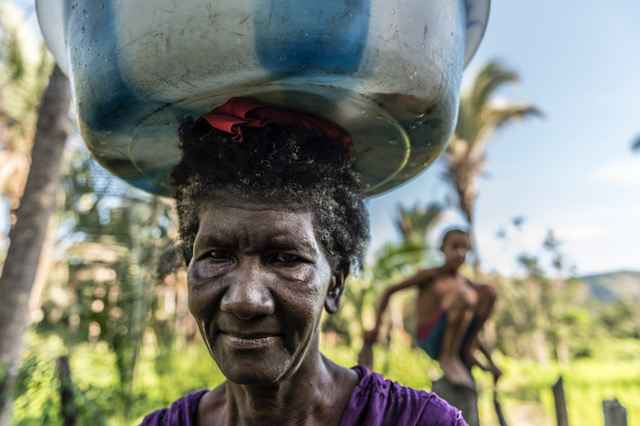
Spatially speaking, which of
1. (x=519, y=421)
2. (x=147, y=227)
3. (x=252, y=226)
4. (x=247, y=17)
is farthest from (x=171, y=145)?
(x=519, y=421)

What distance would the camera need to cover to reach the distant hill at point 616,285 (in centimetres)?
2673

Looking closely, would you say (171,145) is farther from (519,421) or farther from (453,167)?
(453,167)

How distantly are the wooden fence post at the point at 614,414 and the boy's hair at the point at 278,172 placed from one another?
1428mm

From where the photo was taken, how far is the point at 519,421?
7.13m

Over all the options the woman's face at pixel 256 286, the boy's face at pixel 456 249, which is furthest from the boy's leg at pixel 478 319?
the woman's face at pixel 256 286

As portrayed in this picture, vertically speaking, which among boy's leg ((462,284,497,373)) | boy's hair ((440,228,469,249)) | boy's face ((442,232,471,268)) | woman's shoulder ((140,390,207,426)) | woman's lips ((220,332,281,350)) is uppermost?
boy's hair ((440,228,469,249))

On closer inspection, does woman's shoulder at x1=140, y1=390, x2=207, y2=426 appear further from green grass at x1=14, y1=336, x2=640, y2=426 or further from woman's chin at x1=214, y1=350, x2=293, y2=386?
green grass at x1=14, y1=336, x2=640, y2=426

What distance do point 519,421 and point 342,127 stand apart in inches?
275

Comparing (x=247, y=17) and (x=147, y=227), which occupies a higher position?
(x=147, y=227)

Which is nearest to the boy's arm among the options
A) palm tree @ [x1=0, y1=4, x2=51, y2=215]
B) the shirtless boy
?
the shirtless boy

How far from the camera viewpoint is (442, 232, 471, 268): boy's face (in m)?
3.93

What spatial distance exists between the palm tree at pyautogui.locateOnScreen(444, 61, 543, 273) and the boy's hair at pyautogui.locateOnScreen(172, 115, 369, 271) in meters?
11.9

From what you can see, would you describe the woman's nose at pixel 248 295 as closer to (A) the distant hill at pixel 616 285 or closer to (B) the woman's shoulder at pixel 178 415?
(B) the woman's shoulder at pixel 178 415

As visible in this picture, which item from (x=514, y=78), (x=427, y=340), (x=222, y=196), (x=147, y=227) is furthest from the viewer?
(x=514, y=78)
